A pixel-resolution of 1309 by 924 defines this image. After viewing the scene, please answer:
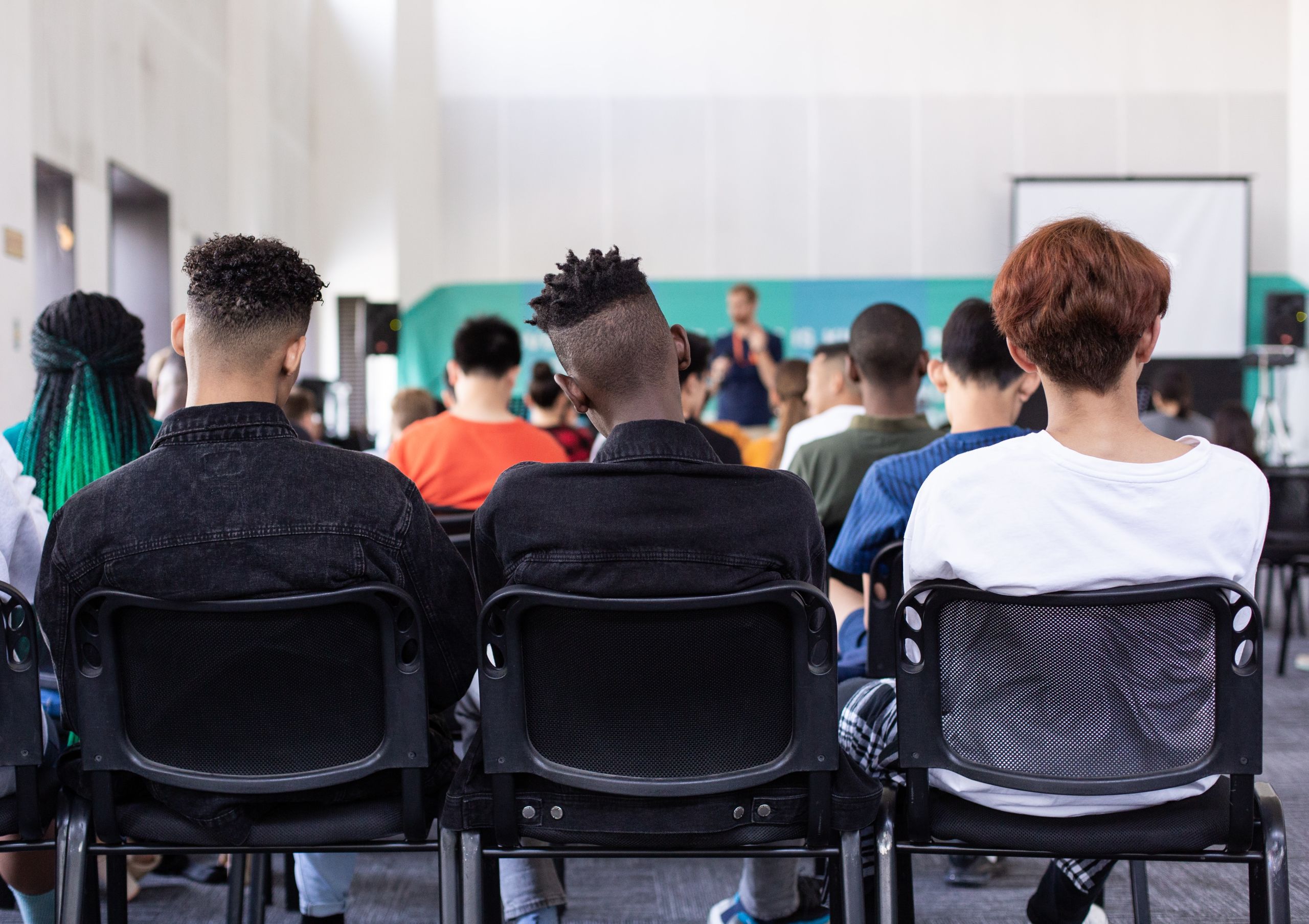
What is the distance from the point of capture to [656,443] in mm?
1306

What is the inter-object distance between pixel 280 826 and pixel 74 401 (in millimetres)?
1058

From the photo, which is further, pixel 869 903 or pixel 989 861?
pixel 989 861

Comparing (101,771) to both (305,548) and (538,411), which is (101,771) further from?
(538,411)

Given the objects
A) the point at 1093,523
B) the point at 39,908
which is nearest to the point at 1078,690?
the point at 1093,523

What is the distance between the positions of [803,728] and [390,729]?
479mm

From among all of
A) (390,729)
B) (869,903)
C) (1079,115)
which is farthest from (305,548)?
(1079,115)

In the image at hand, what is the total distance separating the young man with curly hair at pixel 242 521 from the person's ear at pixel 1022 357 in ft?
2.46

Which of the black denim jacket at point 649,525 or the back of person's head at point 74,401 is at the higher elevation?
the back of person's head at point 74,401

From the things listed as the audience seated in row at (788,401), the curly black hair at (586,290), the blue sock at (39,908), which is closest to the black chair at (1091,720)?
the curly black hair at (586,290)

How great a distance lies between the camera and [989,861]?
92.1 inches

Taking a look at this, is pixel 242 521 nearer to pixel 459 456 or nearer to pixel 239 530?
pixel 239 530

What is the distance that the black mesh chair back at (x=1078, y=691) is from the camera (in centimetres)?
121

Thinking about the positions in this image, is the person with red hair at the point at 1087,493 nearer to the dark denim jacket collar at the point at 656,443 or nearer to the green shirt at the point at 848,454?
the dark denim jacket collar at the point at 656,443

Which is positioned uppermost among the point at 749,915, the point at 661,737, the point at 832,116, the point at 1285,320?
the point at 832,116
